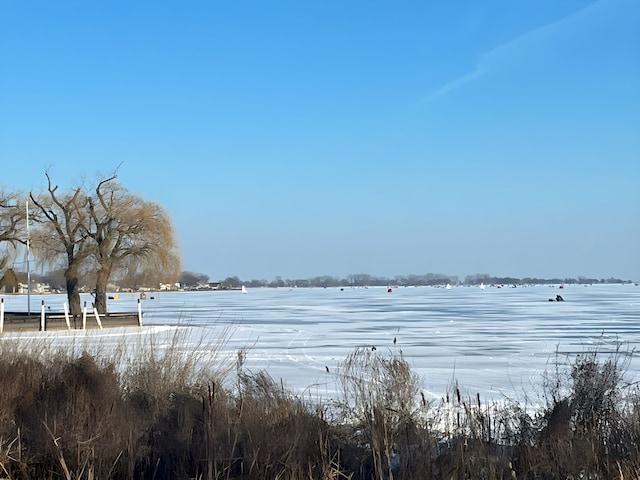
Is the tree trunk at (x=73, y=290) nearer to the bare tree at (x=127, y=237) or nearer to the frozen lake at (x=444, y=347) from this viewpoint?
the bare tree at (x=127, y=237)

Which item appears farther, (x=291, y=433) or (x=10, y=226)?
(x=10, y=226)

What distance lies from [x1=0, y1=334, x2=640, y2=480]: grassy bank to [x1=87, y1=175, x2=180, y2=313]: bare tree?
28.9m

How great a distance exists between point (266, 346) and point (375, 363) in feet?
44.0

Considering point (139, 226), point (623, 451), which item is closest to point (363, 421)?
point (623, 451)

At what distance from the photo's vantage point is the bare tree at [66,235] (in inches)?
1453

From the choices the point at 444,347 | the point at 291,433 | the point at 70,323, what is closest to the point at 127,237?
the point at 70,323

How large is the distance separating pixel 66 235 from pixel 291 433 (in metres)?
33.3

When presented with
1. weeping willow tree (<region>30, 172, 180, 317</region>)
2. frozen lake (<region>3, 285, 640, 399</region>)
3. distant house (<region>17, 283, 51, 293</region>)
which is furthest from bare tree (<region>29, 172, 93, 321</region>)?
distant house (<region>17, 283, 51, 293</region>)

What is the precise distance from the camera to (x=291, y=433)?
7066mm

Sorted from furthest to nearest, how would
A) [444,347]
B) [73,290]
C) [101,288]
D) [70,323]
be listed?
1. [101,288]
2. [73,290]
3. [70,323]
4. [444,347]

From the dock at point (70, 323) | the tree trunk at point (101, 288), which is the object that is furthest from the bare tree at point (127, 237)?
the dock at point (70, 323)

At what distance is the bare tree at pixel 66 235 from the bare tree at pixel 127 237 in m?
0.66

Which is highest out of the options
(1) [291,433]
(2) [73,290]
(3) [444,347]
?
(2) [73,290]

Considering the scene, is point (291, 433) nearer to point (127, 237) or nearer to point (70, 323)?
point (70, 323)
